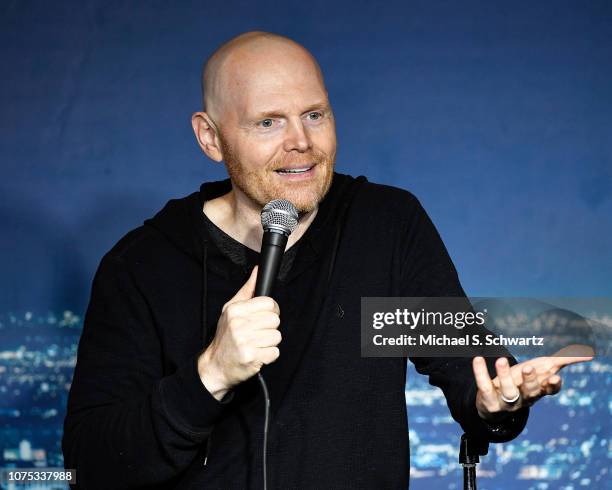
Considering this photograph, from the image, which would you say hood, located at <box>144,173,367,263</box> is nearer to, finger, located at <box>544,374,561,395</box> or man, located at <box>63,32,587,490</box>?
man, located at <box>63,32,587,490</box>

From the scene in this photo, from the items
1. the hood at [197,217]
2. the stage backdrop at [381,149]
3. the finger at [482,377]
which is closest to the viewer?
the finger at [482,377]

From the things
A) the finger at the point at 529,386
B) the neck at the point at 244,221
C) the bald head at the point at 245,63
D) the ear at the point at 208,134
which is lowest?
the finger at the point at 529,386

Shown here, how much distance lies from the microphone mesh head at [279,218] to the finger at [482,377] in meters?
0.34

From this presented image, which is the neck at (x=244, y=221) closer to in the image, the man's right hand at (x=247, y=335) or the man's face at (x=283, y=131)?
the man's face at (x=283, y=131)

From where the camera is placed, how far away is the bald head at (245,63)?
1673 mm

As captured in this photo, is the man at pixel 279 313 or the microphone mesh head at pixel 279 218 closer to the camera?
the microphone mesh head at pixel 279 218

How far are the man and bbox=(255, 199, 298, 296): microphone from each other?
0.22 metres

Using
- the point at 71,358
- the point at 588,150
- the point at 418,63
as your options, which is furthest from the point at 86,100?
the point at 588,150

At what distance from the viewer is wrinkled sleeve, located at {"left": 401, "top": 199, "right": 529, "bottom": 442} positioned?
4.85 ft

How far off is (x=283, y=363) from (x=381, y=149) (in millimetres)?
1208

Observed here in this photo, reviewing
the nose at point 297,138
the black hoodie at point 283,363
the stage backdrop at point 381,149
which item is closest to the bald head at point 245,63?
the nose at point 297,138

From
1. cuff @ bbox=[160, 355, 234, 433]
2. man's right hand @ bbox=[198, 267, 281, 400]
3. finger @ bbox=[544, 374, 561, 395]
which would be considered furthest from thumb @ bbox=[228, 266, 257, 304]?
finger @ bbox=[544, 374, 561, 395]

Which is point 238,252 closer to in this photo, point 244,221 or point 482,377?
point 244,221

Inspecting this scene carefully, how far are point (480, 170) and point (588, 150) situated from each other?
31cm
